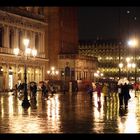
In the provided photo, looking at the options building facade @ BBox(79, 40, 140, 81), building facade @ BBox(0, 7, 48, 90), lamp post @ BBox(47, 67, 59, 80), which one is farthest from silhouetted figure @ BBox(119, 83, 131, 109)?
building facade @ BBox(79, 40, 140, 81)

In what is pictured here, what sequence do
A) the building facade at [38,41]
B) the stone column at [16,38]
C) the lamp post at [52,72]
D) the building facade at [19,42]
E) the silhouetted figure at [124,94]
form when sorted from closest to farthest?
the silhouetted figure at [124,94] < the building facade at [19,42] < the building facade at [38,41] < the stone column at [16,38] < the lamp post at [52,72]

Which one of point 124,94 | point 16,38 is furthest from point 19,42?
point 124,94

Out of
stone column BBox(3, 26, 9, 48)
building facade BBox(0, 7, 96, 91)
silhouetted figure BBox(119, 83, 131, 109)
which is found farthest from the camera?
stone column BBox(3, 26, 9, 48)

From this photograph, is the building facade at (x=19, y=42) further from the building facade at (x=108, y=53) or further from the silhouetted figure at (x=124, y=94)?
the building facade at (x=108, y=53)

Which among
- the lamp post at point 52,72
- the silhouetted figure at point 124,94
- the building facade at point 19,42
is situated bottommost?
the silhouetted figure at point 124,94

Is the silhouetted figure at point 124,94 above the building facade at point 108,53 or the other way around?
the other way around

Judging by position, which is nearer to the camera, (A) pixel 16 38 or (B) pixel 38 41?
(A) pixel 16 38

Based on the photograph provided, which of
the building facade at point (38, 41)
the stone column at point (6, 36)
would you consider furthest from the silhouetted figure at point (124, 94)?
the stone column at point (6, 36)

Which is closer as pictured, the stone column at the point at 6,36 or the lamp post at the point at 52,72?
the stone column at the point at 6,36

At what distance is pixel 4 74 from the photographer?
75.7 metres

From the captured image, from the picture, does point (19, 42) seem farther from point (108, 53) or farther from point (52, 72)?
point (108, 53)

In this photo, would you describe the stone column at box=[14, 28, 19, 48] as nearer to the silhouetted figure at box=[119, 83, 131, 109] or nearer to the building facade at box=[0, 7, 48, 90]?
the building facade at box=[0, 7, 48, 90]

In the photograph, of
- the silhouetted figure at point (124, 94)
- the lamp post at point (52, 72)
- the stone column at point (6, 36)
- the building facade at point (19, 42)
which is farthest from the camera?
the lamp post at point (52, 72)
